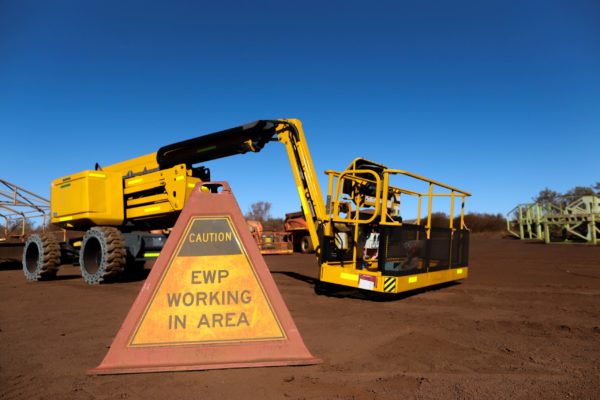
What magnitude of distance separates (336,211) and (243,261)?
4066 mm

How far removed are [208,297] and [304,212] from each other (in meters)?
4.86

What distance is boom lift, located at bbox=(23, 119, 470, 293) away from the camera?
6773mm

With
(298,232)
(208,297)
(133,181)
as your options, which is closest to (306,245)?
(298,232)

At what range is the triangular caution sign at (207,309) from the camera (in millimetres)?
3232

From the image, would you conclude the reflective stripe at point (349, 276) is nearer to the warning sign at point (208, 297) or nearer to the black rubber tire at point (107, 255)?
the warning sign at point (208, 297)

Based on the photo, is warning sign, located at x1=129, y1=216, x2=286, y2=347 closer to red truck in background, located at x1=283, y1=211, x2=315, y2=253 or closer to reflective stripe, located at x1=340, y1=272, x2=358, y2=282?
reflective stripe, located at x1=340, y1=272, x2=358, y2=282

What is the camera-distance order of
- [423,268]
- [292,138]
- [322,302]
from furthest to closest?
1. [292,138]
2. [423,268]
3. [322,302]

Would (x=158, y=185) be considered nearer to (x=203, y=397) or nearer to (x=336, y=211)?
(x=336, y=211)

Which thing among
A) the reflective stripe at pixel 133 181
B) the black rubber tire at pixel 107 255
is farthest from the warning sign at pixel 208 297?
the reflective stripe at pixel 133 181

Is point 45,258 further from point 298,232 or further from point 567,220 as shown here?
point 567,220

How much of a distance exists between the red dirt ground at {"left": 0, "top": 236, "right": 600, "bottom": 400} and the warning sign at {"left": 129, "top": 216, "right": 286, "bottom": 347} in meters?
0.31

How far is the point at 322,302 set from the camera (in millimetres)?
6695

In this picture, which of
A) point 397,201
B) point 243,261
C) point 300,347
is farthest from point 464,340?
point 397,201

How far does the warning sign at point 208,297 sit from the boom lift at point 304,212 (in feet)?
11.0
